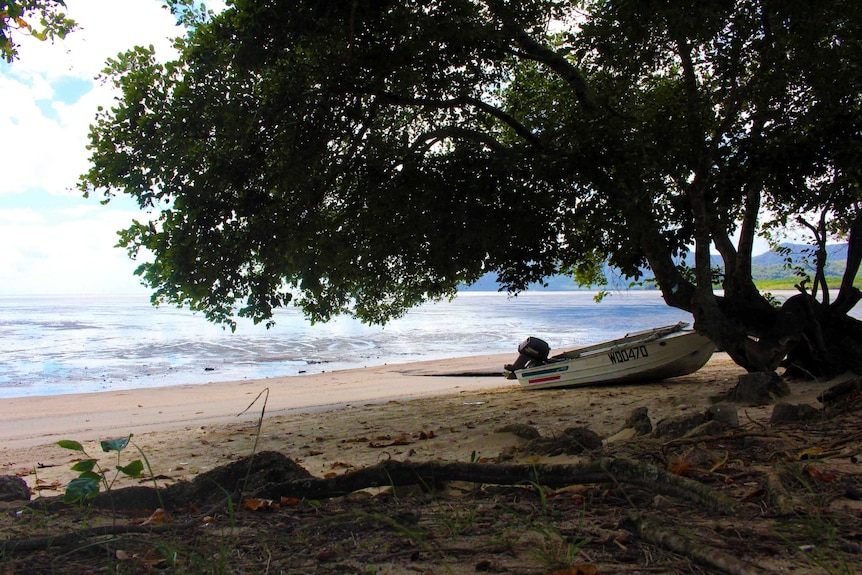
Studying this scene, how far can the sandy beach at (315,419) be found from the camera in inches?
274

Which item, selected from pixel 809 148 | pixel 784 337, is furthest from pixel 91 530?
pixel 784 337

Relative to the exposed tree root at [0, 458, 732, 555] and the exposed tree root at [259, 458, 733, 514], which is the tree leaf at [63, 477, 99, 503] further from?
the exposed tree root at [259, 458, 733, 514]

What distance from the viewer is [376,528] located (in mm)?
3049

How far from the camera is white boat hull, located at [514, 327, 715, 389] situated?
13.3 m

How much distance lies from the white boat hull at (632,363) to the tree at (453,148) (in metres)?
2.74

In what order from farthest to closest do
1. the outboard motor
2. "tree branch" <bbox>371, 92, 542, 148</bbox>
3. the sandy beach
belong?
1. the outboard motor
2. "tree branch" <bbox>371, 92, 542, 148</bbox>
3. the sandy beach

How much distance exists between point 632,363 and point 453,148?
6.46m

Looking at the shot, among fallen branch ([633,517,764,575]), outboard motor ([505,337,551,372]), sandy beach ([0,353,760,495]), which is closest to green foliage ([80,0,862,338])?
sandy beach ([0,353,760,495])

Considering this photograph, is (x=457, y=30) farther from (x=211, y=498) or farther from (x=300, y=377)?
(x=300, y=377)

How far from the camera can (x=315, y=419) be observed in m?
10.8

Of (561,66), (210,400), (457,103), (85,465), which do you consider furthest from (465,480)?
(210,400)

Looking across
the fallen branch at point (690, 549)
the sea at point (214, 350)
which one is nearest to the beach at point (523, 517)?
the fallen branch at point (690, 549)

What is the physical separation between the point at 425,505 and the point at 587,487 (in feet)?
3.10

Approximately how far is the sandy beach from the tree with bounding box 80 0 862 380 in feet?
6.84
